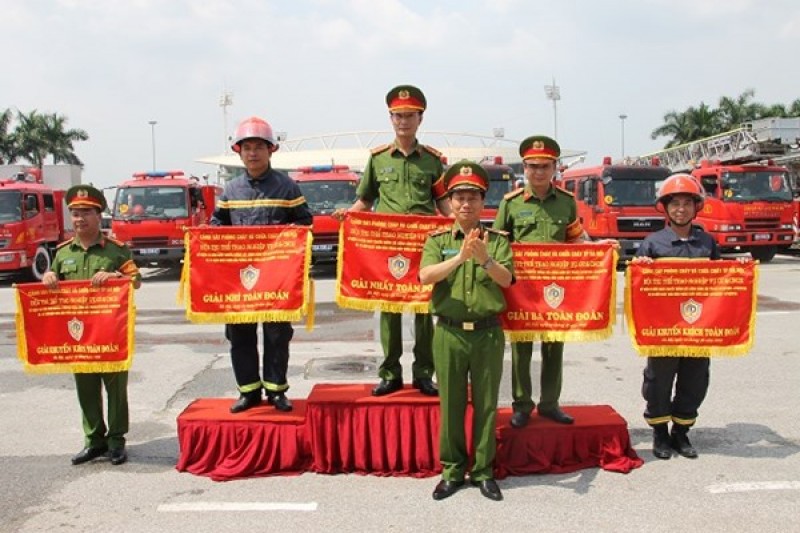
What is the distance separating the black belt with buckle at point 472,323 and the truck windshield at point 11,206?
1479 cm

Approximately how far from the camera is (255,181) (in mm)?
4816

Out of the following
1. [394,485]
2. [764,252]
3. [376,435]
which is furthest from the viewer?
[764,252]

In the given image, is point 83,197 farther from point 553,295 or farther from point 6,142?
point 6,142

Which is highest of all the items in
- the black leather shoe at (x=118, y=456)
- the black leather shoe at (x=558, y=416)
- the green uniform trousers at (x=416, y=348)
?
the green uniform trousers at (x=416, y=348)

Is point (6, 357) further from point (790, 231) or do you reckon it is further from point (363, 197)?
point (790, 231)

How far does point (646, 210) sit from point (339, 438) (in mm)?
14246

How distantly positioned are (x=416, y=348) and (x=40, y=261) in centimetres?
1465

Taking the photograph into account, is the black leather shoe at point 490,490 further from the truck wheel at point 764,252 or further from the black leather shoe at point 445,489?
the truck wheel at point 764,252

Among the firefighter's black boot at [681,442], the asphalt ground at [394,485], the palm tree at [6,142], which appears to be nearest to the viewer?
the asphalt ground at [394,485]

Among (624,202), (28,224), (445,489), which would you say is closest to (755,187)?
(624,202)

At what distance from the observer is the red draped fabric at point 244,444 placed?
4.60 m

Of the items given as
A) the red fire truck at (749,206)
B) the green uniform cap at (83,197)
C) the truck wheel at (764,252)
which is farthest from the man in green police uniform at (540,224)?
the truck wheel at (764,252)

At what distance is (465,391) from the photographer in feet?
13.8

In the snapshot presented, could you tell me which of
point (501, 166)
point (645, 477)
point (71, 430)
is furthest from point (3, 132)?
point (645, 477)
